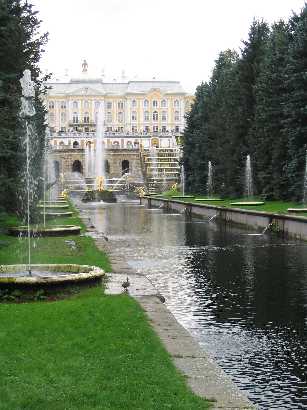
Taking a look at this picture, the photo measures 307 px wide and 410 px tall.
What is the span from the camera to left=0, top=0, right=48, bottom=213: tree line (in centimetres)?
1470

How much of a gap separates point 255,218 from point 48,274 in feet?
57.4

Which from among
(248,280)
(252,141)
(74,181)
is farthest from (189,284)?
(74,181)

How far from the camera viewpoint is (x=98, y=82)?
142 meters

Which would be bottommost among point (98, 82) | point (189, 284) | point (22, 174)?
point (189, 284)

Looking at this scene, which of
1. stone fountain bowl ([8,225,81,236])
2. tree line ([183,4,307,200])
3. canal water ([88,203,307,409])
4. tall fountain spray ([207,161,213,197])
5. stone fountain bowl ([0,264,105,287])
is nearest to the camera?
canal water ([88,203,307,409])

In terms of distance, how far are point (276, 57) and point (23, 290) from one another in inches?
1230

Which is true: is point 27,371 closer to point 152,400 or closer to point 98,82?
point 152,400

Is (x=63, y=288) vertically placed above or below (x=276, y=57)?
below

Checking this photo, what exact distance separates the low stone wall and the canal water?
701 mm

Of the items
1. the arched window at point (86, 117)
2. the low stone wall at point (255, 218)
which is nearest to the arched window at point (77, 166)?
the arched window at point (86, 117)

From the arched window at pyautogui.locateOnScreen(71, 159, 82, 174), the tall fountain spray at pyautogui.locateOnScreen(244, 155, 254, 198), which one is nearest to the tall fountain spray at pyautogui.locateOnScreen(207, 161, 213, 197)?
the tall fountain spray at pyautogui.locateOnScreen(244, 155, 254, 198)

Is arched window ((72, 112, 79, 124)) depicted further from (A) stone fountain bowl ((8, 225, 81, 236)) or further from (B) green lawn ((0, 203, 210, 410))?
(B) green lawn ((0, 203, 210, 410))

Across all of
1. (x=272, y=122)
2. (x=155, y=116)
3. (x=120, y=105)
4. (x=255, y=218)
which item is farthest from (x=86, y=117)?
(x=255, y=218)

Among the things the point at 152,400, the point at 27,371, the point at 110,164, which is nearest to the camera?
the point at 152,400
